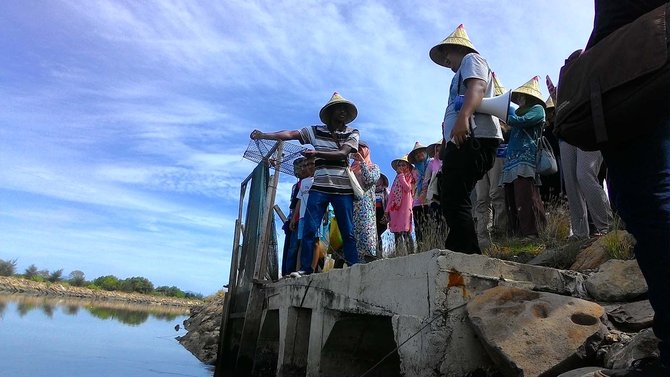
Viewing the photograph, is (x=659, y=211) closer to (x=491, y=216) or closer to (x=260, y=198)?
(x=491, y=216)

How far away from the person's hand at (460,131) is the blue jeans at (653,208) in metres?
1.41

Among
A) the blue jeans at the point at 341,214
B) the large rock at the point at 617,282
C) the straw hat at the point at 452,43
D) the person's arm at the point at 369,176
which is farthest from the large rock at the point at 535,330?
the person's arm at the point at 369,176

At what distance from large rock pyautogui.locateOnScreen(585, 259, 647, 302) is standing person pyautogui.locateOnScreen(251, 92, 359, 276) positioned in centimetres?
265

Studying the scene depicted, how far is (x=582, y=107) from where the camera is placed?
1748 mm

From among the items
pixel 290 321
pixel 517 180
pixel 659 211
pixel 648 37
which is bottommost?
pixel 290 321

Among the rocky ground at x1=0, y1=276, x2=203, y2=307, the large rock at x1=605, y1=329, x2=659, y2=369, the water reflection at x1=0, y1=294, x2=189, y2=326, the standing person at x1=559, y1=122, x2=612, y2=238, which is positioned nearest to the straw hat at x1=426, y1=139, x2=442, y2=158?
the standing person at x1=559, y1=122, x2=612, y2=238

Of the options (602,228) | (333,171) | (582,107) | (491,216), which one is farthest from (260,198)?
(582,107)

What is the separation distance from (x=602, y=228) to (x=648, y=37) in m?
3.21

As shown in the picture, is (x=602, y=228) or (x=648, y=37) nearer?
(x=648, y=37)

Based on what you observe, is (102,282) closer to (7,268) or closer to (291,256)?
(7,268)

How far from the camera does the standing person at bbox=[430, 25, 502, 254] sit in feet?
10.7

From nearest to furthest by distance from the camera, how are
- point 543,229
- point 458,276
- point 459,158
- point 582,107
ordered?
point 582,107, point 458,276, point 459,158, point 543,229

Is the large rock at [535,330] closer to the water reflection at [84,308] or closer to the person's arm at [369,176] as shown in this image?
the person's arm at [369,176]

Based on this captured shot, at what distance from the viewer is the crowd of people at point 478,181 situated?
168cm
